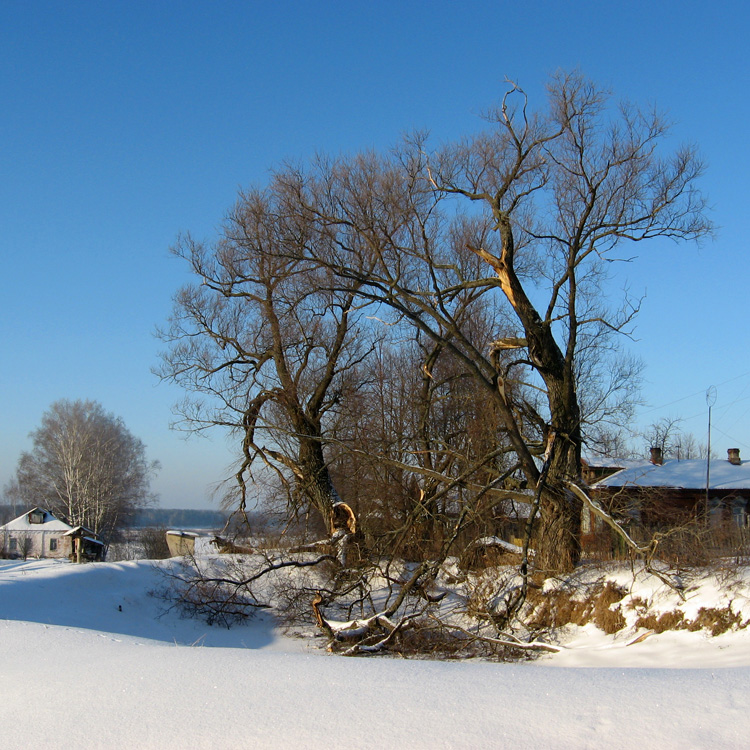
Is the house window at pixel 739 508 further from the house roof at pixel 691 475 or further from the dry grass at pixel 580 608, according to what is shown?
the dry grass at pixel 580 608

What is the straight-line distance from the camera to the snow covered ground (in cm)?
418

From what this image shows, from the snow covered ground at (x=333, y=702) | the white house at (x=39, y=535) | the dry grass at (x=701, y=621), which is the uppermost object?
the snow covered ground at (x=333, y=702)

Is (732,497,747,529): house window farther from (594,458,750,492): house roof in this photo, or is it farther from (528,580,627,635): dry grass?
(528,580,627,635): dry grass

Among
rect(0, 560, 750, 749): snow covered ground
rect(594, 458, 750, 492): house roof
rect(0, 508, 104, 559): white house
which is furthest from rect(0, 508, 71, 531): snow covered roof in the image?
rect(0, 560, 750, 749): snow covered ground

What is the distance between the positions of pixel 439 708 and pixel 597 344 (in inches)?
630

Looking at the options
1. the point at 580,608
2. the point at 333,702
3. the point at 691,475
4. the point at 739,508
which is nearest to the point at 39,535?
the point at 691,475

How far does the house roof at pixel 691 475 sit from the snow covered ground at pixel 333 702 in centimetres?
2275

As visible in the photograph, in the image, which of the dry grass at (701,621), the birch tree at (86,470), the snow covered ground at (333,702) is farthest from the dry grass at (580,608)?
the birch tree at (86,470)

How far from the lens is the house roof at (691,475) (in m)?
27.5

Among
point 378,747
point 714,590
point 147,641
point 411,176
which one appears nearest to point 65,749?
point 378,747

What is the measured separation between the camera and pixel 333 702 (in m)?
4.86

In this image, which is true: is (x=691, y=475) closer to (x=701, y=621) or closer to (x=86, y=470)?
(x=701, y=621)

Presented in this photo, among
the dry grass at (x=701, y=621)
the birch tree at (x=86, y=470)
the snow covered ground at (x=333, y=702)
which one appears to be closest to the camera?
the snow covered ground at (x=333, y=702)

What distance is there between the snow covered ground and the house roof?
22.8 meters
